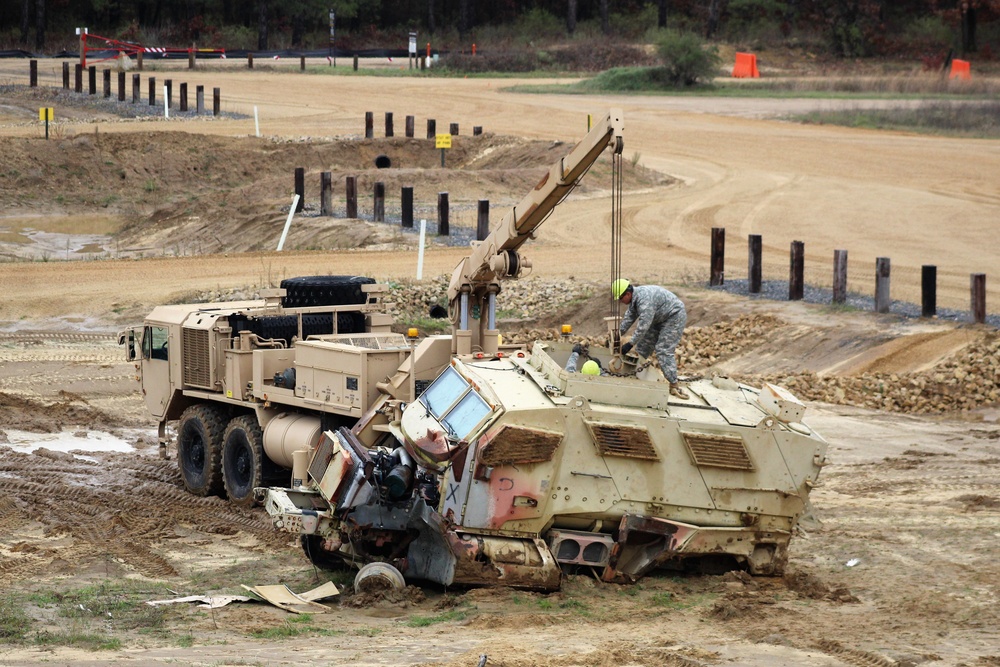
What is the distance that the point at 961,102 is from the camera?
164ft

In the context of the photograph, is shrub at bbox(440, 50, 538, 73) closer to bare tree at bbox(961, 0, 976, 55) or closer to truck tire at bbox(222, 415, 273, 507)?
bare tree at bbox(961, 0, 976, 55)

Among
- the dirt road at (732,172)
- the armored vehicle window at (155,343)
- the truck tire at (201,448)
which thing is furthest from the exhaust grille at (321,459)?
the dirt road at (732,172)

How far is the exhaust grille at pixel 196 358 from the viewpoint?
17.5 meters

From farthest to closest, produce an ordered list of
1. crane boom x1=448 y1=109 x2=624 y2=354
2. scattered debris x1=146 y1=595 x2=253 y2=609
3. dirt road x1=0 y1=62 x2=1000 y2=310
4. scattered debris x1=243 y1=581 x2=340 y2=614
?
dirt road x1=0 y1=62 x2=1000 y2=310, crane boom x1=448 y1=109 x2=624 y2=354, scattered debris x1=243 y1=581 x2=340 y2=614, scattered debris x1=146 y1=595 x2=253 y2=609

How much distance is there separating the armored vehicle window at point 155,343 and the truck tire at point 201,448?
81cm

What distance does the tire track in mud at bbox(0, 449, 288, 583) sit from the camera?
14.3 meters

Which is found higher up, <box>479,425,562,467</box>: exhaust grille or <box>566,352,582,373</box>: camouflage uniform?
<box>566,352,582,373</box>: camouflage uniform

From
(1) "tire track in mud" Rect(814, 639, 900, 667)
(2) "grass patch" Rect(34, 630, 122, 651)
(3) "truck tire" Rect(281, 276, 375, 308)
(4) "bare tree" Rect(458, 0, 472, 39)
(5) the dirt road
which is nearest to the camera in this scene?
(1) "tire track in mud" Rect(814, 639, 900, 667)

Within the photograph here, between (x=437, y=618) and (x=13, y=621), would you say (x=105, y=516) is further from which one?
(x=437, y=618)

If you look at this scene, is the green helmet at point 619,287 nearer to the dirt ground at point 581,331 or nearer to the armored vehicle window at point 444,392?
the armored vehicle window at point 444,392

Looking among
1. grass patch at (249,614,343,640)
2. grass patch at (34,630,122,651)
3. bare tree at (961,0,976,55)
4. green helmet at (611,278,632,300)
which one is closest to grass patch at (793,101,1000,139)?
bare tree at (961,0,976,55)

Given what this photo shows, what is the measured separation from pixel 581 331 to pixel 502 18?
57.8 meters

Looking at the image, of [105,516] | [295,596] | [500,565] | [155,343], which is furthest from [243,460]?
[500,565]

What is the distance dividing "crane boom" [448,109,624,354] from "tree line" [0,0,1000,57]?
58362 mm
